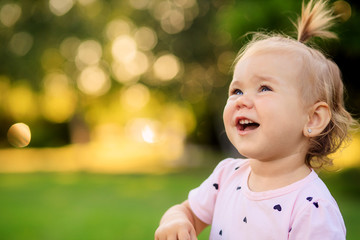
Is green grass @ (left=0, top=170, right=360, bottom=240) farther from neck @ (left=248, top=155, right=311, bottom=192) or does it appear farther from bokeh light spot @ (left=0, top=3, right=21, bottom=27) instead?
bokeh light spot @ (left=0, top=3, right=21, bottom=27)

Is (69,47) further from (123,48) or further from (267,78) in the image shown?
(267,78)

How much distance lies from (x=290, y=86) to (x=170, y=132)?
21760mm

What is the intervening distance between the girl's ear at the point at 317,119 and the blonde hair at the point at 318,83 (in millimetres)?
28

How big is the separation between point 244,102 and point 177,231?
A: 542 millimetres

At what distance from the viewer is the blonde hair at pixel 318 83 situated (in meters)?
1.58

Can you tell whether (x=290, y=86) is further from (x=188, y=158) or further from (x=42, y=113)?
(x=42, y=113)

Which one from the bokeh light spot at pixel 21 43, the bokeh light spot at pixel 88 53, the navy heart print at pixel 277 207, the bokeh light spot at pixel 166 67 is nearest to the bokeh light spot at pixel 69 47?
the bokeh light spot at pixel 88 53

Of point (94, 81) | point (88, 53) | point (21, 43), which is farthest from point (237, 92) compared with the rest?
point (94, 81)

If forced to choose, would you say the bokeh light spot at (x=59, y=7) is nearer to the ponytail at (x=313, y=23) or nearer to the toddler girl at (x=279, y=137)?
the ponytail at (x=313, y=23)

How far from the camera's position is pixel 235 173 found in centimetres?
182

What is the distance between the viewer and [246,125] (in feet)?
5.26

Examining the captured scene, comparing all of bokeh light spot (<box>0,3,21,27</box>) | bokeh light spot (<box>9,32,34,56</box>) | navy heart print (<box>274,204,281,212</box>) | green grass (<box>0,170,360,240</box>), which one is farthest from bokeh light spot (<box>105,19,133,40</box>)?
navy heart print (<box>274,204,281,212</box>)

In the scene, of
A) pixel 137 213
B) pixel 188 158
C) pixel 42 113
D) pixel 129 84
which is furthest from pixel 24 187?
pixel 42 113

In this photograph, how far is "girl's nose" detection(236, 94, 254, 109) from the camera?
155cm
